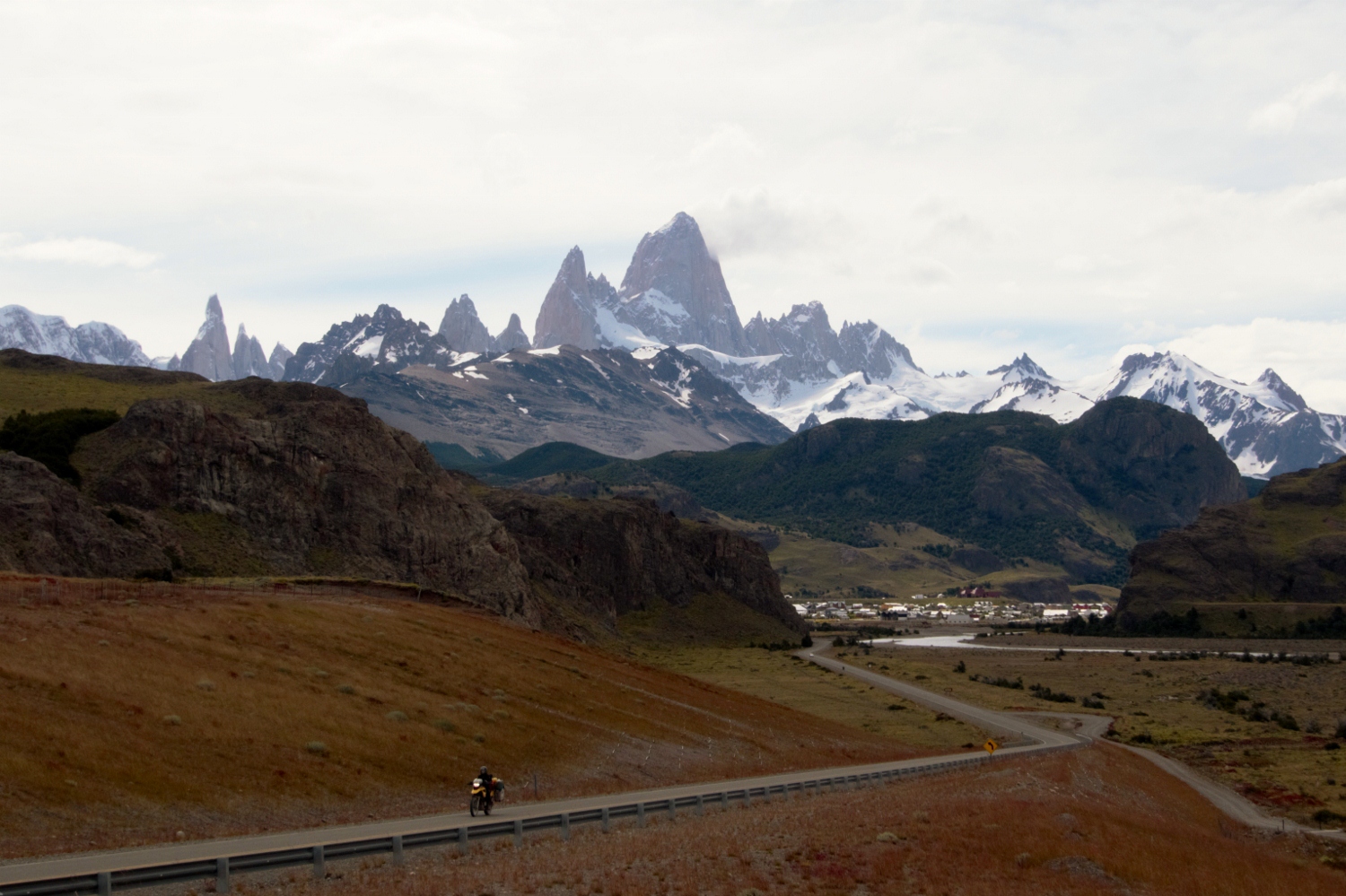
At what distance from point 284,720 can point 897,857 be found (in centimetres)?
2016

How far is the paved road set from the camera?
2109 inches

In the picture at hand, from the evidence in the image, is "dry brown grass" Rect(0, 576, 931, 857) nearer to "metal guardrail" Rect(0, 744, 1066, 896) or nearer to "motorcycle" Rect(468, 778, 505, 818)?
"motorcycle" Rect(468, 778, 505, 818)

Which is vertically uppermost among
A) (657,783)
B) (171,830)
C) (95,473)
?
(95,473)

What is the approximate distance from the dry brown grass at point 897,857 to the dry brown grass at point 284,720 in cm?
771

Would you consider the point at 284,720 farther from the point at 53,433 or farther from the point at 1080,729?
the point at 1080,729

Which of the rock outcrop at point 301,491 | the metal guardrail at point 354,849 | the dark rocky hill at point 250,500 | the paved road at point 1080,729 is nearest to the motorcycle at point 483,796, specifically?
the metal guardrail at point 354,849

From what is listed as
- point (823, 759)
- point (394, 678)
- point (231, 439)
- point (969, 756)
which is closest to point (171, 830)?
point (394, 678)

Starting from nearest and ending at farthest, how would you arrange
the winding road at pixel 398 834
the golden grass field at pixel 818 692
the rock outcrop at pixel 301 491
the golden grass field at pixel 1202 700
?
the winding road at pixel 398 834 < the golden grass field at pixel 1202 700 < the golden grass field at pixel 818 692 < the rock outcrop at pixel 301 491

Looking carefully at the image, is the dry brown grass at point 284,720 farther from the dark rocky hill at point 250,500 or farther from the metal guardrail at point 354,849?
the dark rocky hill at point 250,500

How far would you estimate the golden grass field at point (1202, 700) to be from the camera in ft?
221

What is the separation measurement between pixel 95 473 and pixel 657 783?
57583 mm

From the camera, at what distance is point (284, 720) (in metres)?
37.9

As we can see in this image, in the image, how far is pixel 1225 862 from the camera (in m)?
36.3

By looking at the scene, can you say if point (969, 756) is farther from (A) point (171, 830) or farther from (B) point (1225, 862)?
(A) point (171, 830)
